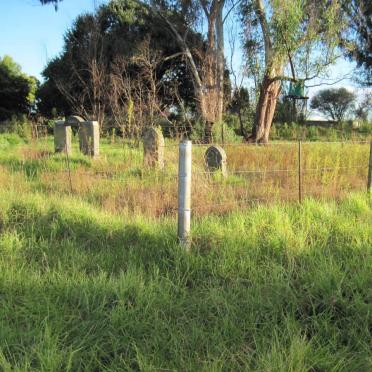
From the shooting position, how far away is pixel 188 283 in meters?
Answer: 3.45

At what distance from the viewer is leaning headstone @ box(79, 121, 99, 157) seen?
37.3 ft

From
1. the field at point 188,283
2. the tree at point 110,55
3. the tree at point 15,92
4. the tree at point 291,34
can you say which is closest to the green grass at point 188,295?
the field at point 188,283

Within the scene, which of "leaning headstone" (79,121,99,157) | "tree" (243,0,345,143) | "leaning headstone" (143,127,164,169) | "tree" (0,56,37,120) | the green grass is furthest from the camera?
"tree" (0,56,37,120)

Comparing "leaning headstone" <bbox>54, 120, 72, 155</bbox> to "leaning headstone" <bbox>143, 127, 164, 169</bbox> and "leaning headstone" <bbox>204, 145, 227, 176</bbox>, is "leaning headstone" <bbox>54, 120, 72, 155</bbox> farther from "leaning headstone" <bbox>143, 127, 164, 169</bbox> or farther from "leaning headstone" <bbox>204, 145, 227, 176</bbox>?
"leaning headstone" <bbox>204, 145, 227, 176</bbox>

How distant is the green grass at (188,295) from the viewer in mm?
2379

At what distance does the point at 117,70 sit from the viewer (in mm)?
21094

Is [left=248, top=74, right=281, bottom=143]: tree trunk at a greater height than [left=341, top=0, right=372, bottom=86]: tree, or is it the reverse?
[left=341, top=0, right=372, bottom=86]: tree

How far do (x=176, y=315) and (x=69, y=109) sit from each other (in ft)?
91.2

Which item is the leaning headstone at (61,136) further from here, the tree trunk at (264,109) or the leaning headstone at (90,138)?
the tree trunk at (264,109)

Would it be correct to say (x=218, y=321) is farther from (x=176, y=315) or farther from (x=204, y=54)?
(x=204, y=54)

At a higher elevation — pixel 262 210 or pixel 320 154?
pixel 320 154

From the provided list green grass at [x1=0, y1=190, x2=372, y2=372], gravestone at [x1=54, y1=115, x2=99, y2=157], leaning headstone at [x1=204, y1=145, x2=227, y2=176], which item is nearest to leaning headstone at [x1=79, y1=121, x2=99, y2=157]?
gravestone at [x1=54, y1=115, x2=99, y2=157]

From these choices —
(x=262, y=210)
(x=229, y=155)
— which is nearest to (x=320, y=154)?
(x=229, y=155)

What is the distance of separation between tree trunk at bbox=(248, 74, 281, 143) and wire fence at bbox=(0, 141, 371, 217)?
9.87m
